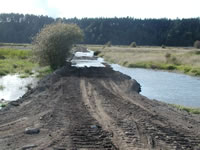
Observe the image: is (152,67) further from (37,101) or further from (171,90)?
(37,101)

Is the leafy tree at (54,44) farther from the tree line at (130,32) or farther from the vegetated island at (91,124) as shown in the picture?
the tree line at (130,32)

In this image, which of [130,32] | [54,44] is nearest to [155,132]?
[54,44]

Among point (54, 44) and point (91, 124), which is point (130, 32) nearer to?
point (54, 44)

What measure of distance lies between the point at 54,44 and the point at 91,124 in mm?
33610

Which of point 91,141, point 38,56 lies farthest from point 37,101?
point 38,56

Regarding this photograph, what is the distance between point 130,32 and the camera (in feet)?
619

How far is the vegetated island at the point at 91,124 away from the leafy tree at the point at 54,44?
76.5 ft

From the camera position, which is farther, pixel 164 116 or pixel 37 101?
pixel 37 101

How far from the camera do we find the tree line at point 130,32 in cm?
16450

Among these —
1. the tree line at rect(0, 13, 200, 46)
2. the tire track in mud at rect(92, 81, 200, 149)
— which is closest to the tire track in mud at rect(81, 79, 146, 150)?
the tire track in mud at rect(92, 81, 200, 149)

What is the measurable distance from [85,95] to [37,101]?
404cm

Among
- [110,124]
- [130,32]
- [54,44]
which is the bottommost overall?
[130,32]

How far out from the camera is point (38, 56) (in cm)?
4909

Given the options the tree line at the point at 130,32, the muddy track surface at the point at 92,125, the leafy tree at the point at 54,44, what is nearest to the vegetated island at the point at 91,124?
the muddy track surface at the point at 92,125
